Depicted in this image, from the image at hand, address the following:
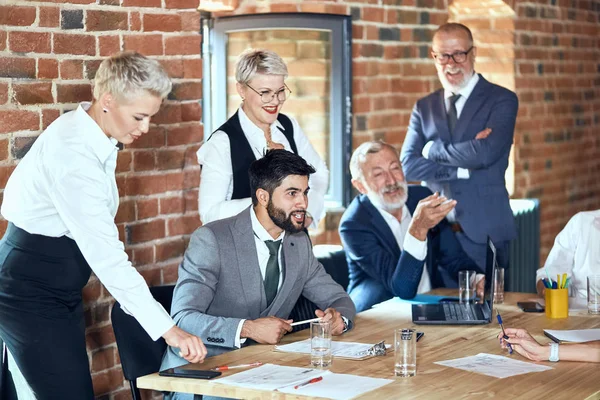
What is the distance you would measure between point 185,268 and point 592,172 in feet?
16.2

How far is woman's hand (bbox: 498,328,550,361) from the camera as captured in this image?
2793 millimetres

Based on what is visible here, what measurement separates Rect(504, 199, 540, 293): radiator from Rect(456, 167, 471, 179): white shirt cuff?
4.20ft

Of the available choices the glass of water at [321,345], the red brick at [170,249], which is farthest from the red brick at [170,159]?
the glass of water at [321,345]

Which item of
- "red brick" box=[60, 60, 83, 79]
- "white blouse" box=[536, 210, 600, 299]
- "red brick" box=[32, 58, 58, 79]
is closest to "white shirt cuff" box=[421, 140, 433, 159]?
"white blouse" box=[536, 210, 600, 299]

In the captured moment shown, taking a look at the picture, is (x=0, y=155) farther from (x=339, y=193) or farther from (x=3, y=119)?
(x=339, y=193)

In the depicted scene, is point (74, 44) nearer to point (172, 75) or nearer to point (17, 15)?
point (17, 15)

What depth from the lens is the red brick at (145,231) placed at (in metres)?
3.64

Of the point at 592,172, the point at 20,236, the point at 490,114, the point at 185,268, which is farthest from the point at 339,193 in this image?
the point at 592,172

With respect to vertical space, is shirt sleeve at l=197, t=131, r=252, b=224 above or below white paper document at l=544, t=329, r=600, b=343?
above

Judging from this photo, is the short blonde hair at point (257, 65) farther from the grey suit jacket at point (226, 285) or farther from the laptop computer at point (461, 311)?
the laptop computer at point (461, 311)

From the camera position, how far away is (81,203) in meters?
2.79

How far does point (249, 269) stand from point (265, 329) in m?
0.29

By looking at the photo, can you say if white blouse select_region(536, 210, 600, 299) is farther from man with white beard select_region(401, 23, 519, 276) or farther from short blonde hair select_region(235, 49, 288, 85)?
short blonde hair select_region(235, 49, 288, 85)

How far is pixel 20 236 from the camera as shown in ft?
9.61
